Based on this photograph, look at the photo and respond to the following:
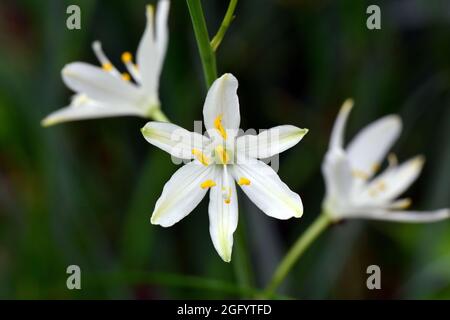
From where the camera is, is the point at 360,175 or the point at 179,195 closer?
the point at 179,195

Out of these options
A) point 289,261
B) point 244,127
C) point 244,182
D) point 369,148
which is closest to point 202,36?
point 244,182

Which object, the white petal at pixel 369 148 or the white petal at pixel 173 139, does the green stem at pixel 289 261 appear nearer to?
the white petal at pixel 369 148

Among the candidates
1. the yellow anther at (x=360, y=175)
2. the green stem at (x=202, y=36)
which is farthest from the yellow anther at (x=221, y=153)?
the yellow anther at (x=360, y=175)

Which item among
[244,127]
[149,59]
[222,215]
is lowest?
[222,215]

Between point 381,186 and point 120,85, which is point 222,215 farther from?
point 381,186

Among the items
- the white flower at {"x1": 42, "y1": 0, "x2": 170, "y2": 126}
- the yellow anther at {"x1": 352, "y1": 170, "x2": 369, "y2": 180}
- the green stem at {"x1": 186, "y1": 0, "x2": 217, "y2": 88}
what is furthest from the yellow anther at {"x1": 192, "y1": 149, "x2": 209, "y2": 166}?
the yellow anther at {"x1": 352, "y1": 170, "x2": 369, "y2": 180}

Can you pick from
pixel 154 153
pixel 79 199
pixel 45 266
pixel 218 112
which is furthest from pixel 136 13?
pixel 218 112

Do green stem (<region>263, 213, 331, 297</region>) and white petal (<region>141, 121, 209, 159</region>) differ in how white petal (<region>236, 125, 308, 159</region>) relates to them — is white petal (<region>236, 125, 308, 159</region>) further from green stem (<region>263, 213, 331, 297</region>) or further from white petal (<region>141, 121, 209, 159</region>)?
green stem (<region>263, 213, 331, 297</region>)
